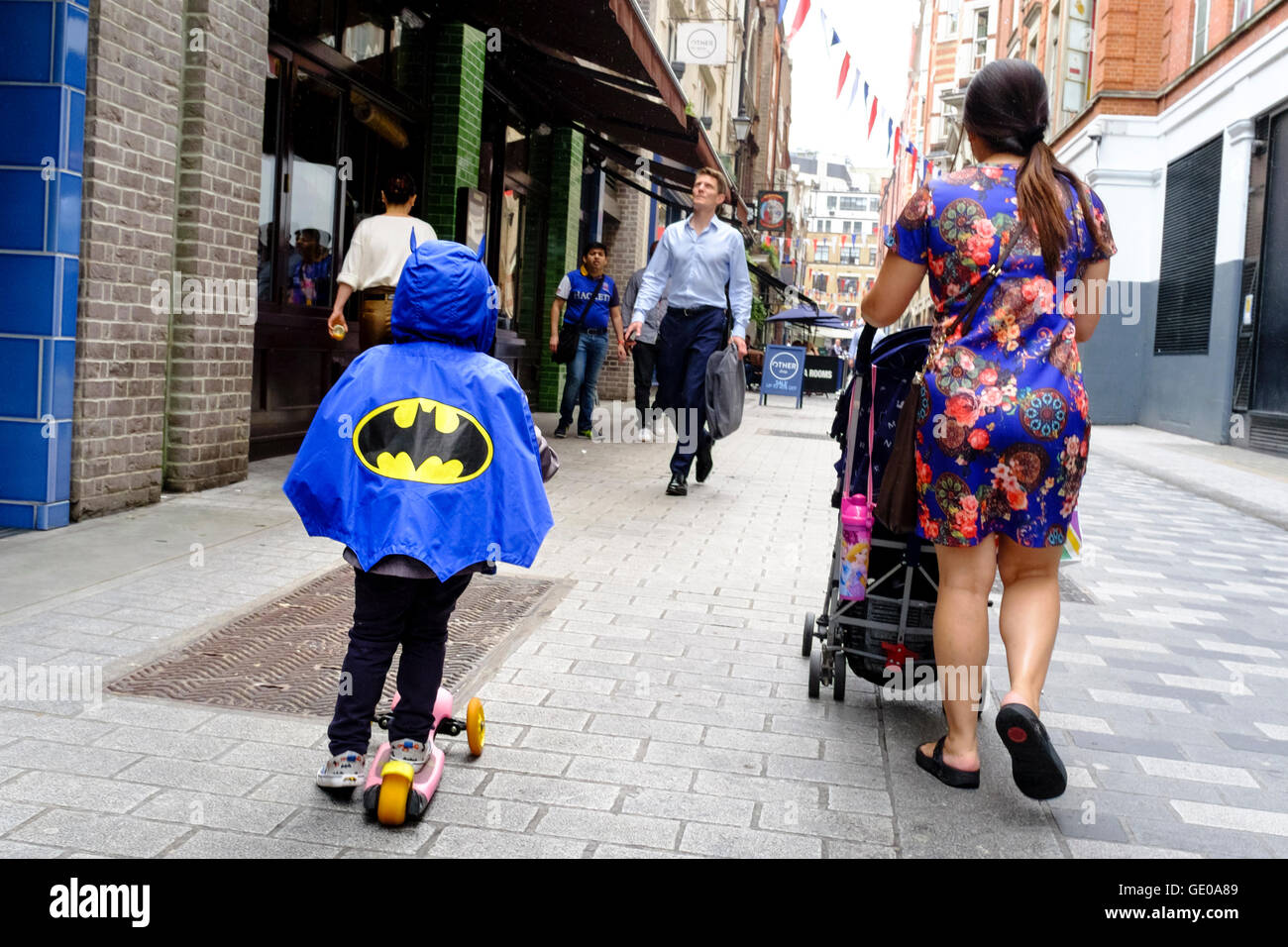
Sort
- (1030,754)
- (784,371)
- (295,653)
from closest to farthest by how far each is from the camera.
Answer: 1. (1030,754)
2. (295,653)
3. (784,371)

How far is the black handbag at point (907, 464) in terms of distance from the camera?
3.26 metres

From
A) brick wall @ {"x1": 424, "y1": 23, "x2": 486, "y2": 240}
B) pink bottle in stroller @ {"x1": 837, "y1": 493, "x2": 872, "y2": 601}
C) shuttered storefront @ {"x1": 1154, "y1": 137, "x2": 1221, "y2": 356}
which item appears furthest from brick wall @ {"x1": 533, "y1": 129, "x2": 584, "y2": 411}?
pink bottle in stroller @ {"x1": 837, "y1": 493, "x2": 872, "y2": 601}

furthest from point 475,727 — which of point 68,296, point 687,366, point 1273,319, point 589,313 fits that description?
point 1273,319

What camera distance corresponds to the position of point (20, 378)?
18.8 ft

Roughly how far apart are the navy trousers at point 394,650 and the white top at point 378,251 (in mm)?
4713

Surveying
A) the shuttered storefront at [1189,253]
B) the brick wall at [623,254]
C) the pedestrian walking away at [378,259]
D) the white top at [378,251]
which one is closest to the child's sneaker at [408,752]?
the pedestrian walking away at [378,259]

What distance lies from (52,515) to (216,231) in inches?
80.4

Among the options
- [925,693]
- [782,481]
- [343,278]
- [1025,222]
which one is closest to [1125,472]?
[782,481]

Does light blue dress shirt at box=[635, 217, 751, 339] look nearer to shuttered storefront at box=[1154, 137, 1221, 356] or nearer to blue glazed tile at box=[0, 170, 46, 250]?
blue glazed tile at box=[0, 170, 46, 250]

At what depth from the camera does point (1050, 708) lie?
4.08 m

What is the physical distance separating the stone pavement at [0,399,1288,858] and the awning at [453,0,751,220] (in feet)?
16.3

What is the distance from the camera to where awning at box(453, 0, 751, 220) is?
9719mm

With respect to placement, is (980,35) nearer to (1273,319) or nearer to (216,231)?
(1273,319)
